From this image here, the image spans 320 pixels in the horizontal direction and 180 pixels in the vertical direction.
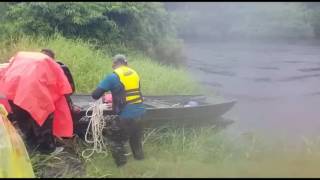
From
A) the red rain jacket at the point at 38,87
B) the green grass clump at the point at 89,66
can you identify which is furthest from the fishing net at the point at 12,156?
the green grass clump at the point at 89,66

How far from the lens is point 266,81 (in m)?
18.0

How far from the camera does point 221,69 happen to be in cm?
2081

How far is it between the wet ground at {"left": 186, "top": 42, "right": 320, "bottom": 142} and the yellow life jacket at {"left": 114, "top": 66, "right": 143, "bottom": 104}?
3.60 metres

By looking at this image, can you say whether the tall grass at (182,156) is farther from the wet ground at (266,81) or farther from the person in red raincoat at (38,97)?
the wet ground at (266,81)

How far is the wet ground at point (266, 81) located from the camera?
12.0 metres

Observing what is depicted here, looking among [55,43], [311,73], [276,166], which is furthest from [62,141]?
[311,73]

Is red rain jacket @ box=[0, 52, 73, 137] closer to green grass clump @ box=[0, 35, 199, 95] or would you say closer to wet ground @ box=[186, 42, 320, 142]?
green grass clump @ box=[0, 35, 199, 95]

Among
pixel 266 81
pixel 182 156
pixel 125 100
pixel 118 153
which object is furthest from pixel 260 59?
pixel 125 100

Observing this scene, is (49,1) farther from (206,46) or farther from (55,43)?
(206,46)

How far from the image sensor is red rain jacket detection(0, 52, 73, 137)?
6.54 m

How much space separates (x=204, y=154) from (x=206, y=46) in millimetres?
21538

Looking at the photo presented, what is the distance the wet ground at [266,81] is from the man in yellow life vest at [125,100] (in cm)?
338

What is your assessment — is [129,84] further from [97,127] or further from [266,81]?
[266,81]

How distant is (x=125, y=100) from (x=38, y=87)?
1.37 metres
